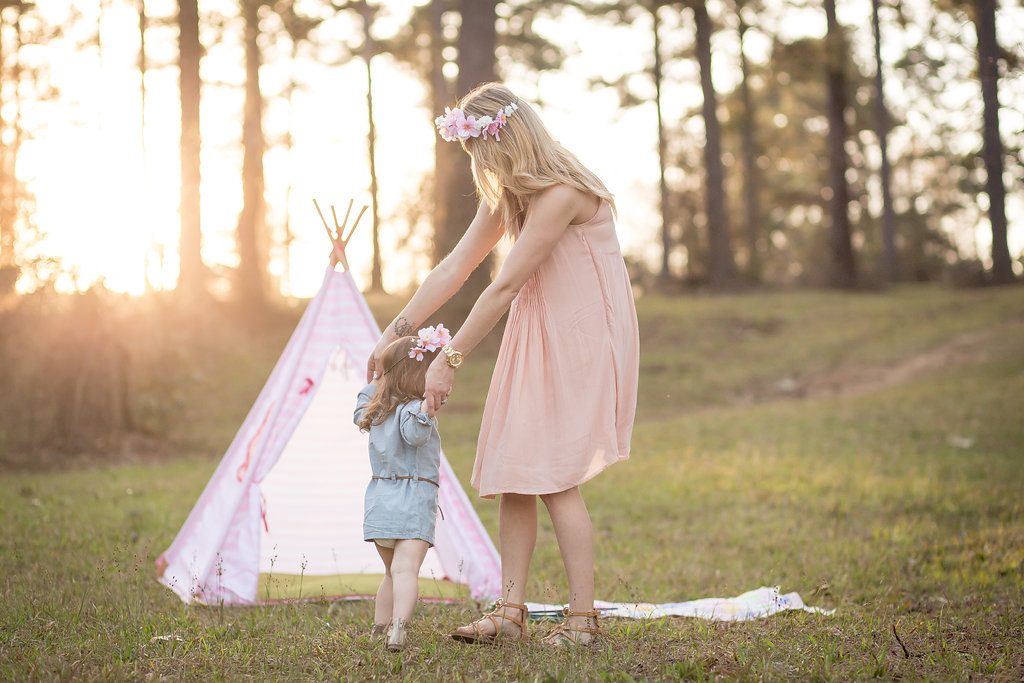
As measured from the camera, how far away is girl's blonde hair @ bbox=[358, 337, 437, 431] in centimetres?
376

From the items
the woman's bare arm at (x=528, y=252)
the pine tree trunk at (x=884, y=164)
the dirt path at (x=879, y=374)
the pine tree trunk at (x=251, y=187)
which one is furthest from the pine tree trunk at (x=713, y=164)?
the woman's bare arm at (x=528, y=252)

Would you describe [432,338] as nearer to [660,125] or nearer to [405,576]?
[405,576]

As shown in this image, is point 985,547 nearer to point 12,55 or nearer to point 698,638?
point 698,638

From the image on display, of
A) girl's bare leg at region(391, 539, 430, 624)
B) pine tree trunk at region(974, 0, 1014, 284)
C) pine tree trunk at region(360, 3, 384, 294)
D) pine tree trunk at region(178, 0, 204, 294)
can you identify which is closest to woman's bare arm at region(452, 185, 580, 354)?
girl's bare leg at region(391, 539, 430, 624)

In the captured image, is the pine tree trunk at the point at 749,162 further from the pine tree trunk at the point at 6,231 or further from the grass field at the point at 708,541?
the pine tree trunk at the point at 6,231

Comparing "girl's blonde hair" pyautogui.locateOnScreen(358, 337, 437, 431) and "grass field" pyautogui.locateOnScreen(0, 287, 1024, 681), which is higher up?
"girl's blonde hair" pyautogui.locateOnScreen(358, 337, 437, 431)

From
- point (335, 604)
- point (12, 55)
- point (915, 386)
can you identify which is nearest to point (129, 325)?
point (12, 55)

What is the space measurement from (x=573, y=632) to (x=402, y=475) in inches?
33.8

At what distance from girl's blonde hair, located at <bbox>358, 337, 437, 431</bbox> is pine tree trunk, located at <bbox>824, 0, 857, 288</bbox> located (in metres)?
19.9

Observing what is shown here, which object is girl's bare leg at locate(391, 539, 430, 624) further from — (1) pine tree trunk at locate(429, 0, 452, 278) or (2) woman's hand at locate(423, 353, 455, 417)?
(1) pine tree trunk at locate(429, 0, 452, 278)

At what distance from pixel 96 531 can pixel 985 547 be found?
5.54 metres

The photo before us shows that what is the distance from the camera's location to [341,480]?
219 inches

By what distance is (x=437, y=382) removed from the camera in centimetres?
354

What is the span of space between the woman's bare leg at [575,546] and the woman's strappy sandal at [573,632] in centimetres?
2
